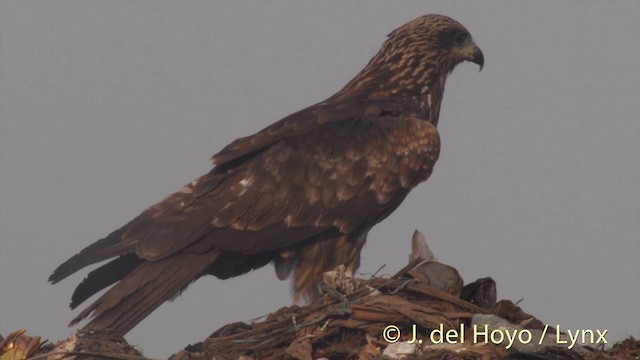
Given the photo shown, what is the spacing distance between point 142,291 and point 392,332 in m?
2.35

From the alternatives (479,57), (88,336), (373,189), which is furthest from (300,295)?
(479,57)

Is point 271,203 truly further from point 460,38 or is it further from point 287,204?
point 460,38

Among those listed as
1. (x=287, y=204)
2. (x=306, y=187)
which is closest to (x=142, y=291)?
(x=287, y=204)

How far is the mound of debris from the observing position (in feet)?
23.3

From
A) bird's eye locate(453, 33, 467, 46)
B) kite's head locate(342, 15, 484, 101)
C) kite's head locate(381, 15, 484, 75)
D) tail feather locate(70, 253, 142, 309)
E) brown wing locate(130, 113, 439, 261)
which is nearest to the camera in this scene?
tail feather locate(70, 253, 142, 309)

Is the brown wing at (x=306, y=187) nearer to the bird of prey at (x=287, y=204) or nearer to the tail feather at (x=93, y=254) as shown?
the bird of prey at (x=287, y=204)

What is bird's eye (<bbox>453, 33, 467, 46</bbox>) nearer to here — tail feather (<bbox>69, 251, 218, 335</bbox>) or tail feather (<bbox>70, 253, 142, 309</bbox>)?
tail feather (<bbox>69, 251, 218, 335</bbox>)

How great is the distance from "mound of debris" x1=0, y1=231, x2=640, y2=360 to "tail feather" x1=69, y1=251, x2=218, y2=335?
527 mm

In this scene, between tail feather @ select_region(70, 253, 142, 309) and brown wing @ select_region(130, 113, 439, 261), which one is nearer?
tail feather @ select_region(70, 253, 142, 309)

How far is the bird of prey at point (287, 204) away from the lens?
31.2ft

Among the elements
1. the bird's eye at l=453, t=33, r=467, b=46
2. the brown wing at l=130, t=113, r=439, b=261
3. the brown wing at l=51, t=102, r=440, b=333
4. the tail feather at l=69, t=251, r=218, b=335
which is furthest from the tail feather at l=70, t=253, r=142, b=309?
the bird's eye at l=453, t=33, r=467, b=46

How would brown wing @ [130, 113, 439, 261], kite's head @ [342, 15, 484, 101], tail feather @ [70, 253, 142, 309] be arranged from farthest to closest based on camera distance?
1. kite's head @ [342, 15, 484, 101]
2. brown wing @ [130, 113, 439, 261]
3. tail feather @ [70, 253, 142, 309]

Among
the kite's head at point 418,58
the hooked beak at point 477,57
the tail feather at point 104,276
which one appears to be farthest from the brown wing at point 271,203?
the hooked beak at point 477,57

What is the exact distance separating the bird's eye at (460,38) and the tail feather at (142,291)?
3552 mm
